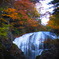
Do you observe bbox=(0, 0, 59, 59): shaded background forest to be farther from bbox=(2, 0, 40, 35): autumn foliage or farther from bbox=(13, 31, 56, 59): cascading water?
bbox=(13, 31, 56, 59): cascading water

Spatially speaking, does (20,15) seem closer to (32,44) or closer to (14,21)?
(32,44)

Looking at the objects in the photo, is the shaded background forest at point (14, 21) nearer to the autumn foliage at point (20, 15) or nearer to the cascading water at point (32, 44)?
the autumn foliage at point (20, 15)

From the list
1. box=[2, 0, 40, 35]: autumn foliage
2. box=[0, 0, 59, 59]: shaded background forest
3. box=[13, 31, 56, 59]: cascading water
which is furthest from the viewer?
box=[13, 31, 56, 59]: cascading water

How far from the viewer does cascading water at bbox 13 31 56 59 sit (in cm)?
1318

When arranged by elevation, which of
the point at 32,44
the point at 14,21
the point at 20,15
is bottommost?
the point at 32,44

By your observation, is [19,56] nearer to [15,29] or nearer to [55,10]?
[55,10]

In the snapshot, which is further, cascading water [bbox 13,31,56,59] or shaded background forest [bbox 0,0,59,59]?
cascading water [bbox 13,31,56,59]

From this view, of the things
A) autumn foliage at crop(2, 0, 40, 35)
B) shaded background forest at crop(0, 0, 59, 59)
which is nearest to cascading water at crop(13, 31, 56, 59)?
shaded background forest at crop(0, 0, 59, 59)

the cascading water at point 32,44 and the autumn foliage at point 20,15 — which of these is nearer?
the autumn foliage at point 20,15

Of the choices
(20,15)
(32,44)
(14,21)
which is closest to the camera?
(32,44)

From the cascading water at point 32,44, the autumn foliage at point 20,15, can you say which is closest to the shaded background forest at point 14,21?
the autumn foliage at point 20,15

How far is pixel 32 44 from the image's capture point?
14672mm

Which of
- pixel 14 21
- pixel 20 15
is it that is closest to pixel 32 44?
pixel 20 15

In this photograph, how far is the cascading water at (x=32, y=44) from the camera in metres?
A: 13.2
